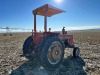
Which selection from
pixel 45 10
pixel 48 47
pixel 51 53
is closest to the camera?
pixel 48 47

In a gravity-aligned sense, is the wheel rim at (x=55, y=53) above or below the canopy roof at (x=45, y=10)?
below

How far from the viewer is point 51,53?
236 inches

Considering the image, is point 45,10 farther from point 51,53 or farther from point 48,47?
point 51,53

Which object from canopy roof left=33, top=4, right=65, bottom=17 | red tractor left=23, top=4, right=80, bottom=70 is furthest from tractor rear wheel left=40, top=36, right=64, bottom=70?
canopy roof left=33, top=4, right=65, bottom=17

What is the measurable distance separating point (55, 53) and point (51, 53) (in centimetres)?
23

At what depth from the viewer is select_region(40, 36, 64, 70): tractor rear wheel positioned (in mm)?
5492

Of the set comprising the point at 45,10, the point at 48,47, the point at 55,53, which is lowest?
the point at 55,53

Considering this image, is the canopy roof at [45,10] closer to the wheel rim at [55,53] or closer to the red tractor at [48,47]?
the red tractor at [48,47]

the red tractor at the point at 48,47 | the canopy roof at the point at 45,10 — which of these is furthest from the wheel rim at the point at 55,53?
the canopy roof at the point at 45,10

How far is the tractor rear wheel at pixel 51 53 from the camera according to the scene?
549cm

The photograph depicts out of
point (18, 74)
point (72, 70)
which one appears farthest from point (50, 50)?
point (18, 74)

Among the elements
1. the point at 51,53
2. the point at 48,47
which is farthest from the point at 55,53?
the point at 48,47

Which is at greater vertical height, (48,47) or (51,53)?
(48,47)

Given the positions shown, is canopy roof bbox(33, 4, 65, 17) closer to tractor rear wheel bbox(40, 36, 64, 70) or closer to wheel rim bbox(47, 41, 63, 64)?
tractor rear wheel bbox(40, 36, 64, 70)
